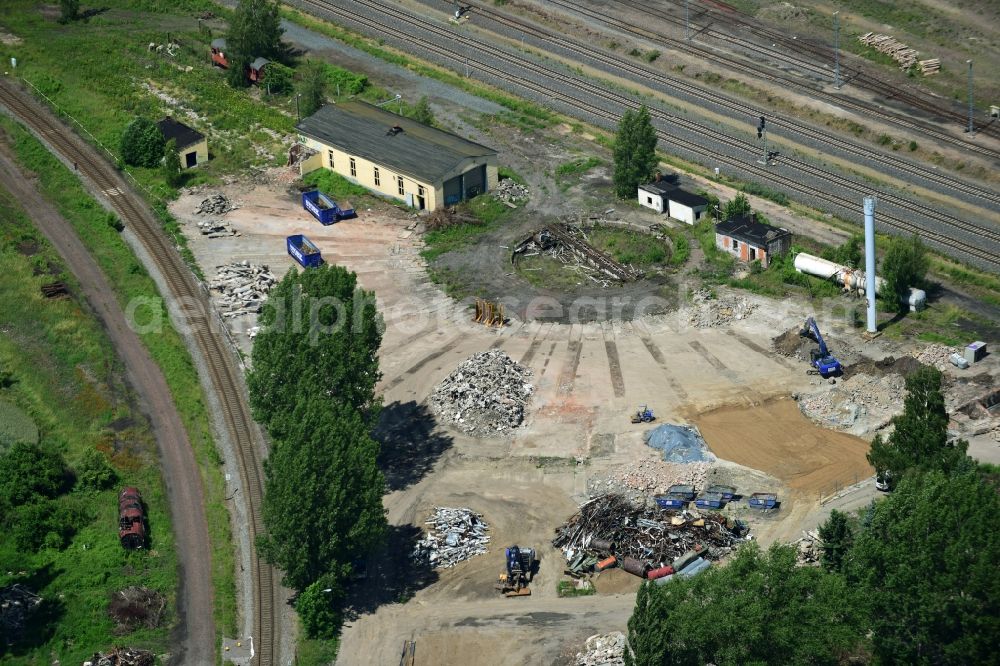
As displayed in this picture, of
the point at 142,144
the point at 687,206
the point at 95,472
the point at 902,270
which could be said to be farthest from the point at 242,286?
the point at 902,270

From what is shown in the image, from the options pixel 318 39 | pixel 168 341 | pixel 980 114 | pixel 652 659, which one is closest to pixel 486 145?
pixel 318 39

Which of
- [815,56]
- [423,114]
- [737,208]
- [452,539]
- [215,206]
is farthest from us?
[815,56]

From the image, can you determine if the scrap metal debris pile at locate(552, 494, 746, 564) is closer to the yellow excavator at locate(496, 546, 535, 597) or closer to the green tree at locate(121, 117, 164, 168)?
the yellow excavator at locate(496, 546, 535, 597)

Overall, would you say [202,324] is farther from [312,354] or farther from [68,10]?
[68,10]

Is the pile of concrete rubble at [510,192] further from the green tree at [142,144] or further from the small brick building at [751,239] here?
the green tree at [142,144]

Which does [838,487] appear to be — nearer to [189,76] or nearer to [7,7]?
[189,76]

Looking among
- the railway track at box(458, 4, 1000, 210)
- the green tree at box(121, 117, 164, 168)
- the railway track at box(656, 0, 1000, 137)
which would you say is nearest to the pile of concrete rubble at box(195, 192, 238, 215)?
the green tree at box(121, 117, 164, 168)
